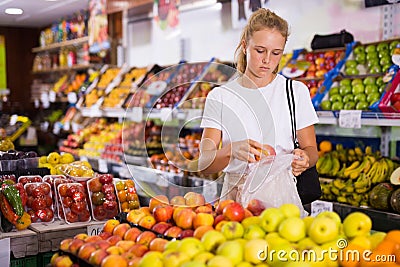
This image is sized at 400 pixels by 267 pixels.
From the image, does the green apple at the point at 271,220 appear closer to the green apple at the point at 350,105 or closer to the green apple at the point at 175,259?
the green apple at the point at 175,259

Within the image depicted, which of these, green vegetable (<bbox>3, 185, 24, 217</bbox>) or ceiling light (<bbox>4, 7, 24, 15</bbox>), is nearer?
green vegetable (<bbox>3, 185, 24, 217</bbox>)

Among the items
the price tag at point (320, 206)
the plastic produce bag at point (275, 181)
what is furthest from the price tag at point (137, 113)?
the plastic produce bag at point (275, 181)

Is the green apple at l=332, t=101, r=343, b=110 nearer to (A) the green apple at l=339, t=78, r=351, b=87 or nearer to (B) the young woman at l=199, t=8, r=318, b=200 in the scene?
(A) the green apple at l=339, t=78, r=351, b=87

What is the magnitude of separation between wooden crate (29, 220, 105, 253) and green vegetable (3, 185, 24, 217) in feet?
0.37

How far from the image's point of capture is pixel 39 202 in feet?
9.18

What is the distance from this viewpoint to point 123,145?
595 cm

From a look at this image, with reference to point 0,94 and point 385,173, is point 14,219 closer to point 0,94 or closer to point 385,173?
point 385,173

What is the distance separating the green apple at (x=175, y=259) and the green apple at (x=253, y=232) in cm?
22

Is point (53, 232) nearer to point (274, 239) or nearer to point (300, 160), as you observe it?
point (300, 160)

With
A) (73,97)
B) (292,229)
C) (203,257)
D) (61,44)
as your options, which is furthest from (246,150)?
(61,44)

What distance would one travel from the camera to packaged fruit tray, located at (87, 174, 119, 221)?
2.81 meters

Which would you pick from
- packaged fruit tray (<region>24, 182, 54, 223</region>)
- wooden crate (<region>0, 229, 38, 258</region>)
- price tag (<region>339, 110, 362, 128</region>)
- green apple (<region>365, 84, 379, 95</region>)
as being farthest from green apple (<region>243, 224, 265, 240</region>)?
green apple (<region>365, 84, 379, 95</region>)

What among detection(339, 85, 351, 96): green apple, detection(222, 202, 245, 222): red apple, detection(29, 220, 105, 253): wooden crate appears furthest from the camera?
detection(339, 85, 351, 96): green apple

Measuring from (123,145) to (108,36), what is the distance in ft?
7.23
